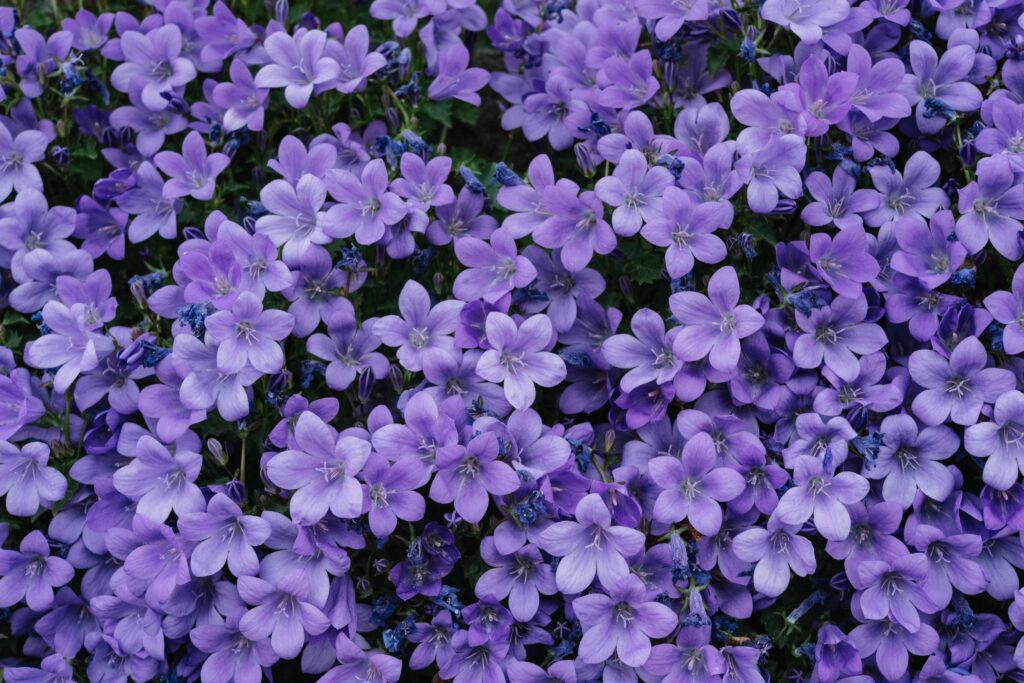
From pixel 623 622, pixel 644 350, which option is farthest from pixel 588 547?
pixel 644 350

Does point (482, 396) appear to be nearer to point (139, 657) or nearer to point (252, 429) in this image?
point (252, 429)

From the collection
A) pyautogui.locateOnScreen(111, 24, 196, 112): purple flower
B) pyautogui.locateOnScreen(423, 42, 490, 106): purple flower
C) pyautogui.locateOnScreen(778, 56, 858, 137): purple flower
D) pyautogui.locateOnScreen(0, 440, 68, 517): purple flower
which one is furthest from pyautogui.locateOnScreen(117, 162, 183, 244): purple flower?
pyautogui.locateOnScreen(778, 56, 858, 137): purple flower

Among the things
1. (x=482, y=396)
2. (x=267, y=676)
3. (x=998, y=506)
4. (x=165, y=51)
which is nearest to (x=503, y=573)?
(x=482, y=396)

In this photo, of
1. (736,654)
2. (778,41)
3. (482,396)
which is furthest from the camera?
(778,41)

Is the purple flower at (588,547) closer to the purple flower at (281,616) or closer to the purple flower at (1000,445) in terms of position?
the purple flower at (281,616)

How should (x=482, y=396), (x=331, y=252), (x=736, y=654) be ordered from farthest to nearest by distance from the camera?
(x=331, y=252) < (x=482, y=396) < (x=736, y=654)

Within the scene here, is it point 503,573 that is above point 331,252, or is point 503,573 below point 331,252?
below
